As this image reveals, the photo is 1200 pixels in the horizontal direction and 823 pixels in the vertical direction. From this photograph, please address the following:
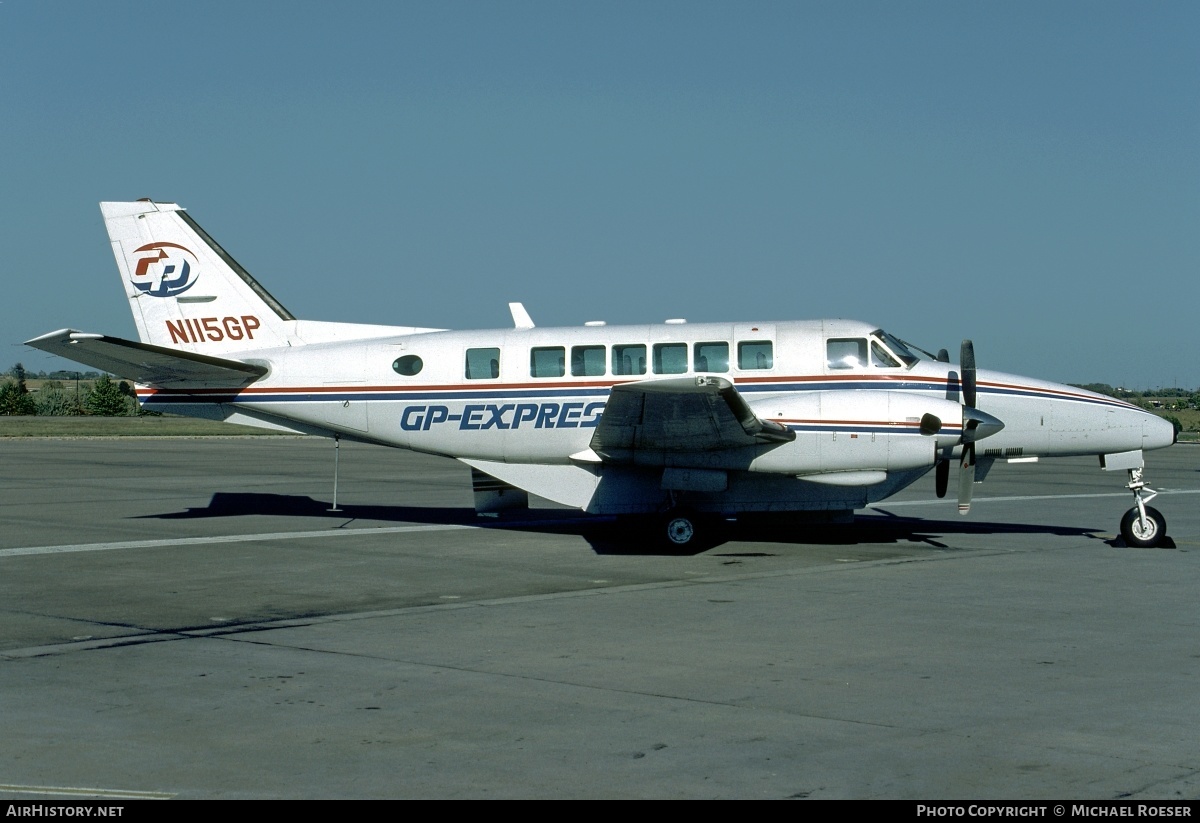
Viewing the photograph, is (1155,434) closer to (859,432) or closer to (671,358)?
(859,432)

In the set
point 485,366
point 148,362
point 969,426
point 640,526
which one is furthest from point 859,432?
point 148,362

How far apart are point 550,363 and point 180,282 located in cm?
573

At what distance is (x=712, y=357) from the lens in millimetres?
15805

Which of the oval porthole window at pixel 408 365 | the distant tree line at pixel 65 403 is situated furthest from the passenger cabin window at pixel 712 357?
the distant tree line at pixel 65 403

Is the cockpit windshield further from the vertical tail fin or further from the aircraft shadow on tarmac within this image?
the vertical tail fin

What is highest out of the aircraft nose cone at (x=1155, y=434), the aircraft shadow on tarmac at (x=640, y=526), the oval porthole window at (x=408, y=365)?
the oval porthole window at (x=408, y=365)

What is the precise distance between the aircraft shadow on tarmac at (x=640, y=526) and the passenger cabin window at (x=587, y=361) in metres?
2.28

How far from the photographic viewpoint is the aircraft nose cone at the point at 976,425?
1452 centimetres

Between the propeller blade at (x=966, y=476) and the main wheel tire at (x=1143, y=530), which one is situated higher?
→ the propeller blade at (x=966, y=476)

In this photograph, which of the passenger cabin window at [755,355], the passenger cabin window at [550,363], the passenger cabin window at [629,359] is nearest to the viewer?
the passenger cabin window at [755,355]

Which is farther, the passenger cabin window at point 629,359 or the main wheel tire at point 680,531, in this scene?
the passenger cabin window at point 629,359

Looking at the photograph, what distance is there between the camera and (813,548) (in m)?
15.5

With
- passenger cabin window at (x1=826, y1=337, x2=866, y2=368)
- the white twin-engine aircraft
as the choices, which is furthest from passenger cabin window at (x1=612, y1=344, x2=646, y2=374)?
passenger cabin window at (x1=826, y1=337, x2=866, y2=368)

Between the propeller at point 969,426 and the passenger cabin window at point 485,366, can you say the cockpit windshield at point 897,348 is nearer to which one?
the propeller at point 969,426
